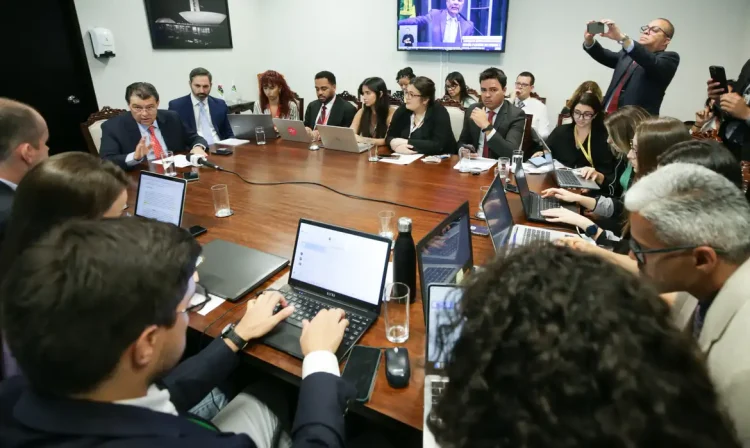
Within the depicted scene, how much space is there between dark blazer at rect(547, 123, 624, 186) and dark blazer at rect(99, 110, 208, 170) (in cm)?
266

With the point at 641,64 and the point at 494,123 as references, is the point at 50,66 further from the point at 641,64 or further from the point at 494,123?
the point at 641,64

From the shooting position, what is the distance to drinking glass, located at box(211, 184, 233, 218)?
2029 millimetres

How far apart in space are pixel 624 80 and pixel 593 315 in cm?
361

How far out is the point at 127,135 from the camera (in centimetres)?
294

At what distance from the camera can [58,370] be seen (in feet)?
2.16

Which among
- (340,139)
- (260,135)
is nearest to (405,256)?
(340,139)

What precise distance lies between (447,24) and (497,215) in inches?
156

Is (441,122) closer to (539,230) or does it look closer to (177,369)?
(539,230)

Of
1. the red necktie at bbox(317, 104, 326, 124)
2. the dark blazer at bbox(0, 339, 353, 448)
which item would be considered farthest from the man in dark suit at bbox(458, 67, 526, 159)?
the dark blazer at bbox(0, 339, 353, 448)

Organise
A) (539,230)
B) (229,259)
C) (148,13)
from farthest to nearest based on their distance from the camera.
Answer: (148,13) < (539,230) < (229,259)

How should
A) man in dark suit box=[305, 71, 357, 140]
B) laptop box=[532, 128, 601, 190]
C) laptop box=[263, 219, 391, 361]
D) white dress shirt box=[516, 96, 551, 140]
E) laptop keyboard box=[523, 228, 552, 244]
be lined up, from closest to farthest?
laptop box=[263, 219, 391, 361] < laptop keyboard box=[523, 228, 552, 244] < laptop box=[532, 128, 601, 190] < man in dark suit box=[305, 71, 357, 140] < white dress shirt box=[516, 96, 551, 140]

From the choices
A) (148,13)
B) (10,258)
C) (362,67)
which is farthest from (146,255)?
(362,67)

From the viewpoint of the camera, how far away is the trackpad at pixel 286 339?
1142 mm

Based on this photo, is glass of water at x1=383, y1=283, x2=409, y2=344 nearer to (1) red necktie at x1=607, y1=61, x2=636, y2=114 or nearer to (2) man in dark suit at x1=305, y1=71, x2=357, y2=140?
(2) man in dark suit at x1=305, y1=71, x2=357, y2=140
